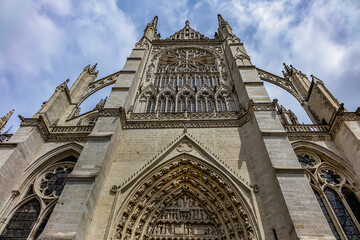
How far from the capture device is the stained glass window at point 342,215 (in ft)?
21.3

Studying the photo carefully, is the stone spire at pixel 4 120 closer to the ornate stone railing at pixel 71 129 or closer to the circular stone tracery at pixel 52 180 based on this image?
the ornate stone railing at pixel 71 129

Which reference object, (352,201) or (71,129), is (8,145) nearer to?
(71,129)

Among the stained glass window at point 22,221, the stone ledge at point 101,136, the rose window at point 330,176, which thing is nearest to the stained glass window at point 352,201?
A: the rose window at point 330,176

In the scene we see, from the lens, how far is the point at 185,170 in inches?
Result: 303

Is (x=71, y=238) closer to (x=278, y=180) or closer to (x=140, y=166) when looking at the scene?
(x=140, y=166)

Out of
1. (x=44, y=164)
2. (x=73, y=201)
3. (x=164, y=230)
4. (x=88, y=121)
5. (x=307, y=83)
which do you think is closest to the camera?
(x=73, y=201)

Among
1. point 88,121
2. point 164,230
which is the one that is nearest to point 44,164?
point 88,121

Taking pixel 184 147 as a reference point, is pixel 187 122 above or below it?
above

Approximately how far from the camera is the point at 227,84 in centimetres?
1230

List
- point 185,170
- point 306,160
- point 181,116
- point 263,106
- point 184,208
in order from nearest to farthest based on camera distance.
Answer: point 184,208 < point 185,170 < point 306,160 < point 263,106 < point 181,116

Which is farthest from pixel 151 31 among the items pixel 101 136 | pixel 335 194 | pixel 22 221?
pixel 335 194

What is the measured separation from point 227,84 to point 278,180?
7048 millimetres

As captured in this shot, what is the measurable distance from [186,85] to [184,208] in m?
6.81

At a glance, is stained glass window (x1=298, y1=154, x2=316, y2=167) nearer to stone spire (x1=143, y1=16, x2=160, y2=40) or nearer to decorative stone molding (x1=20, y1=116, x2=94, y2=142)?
decorative stone molding (x1=20, y1=116, x2=94, y2=142)
